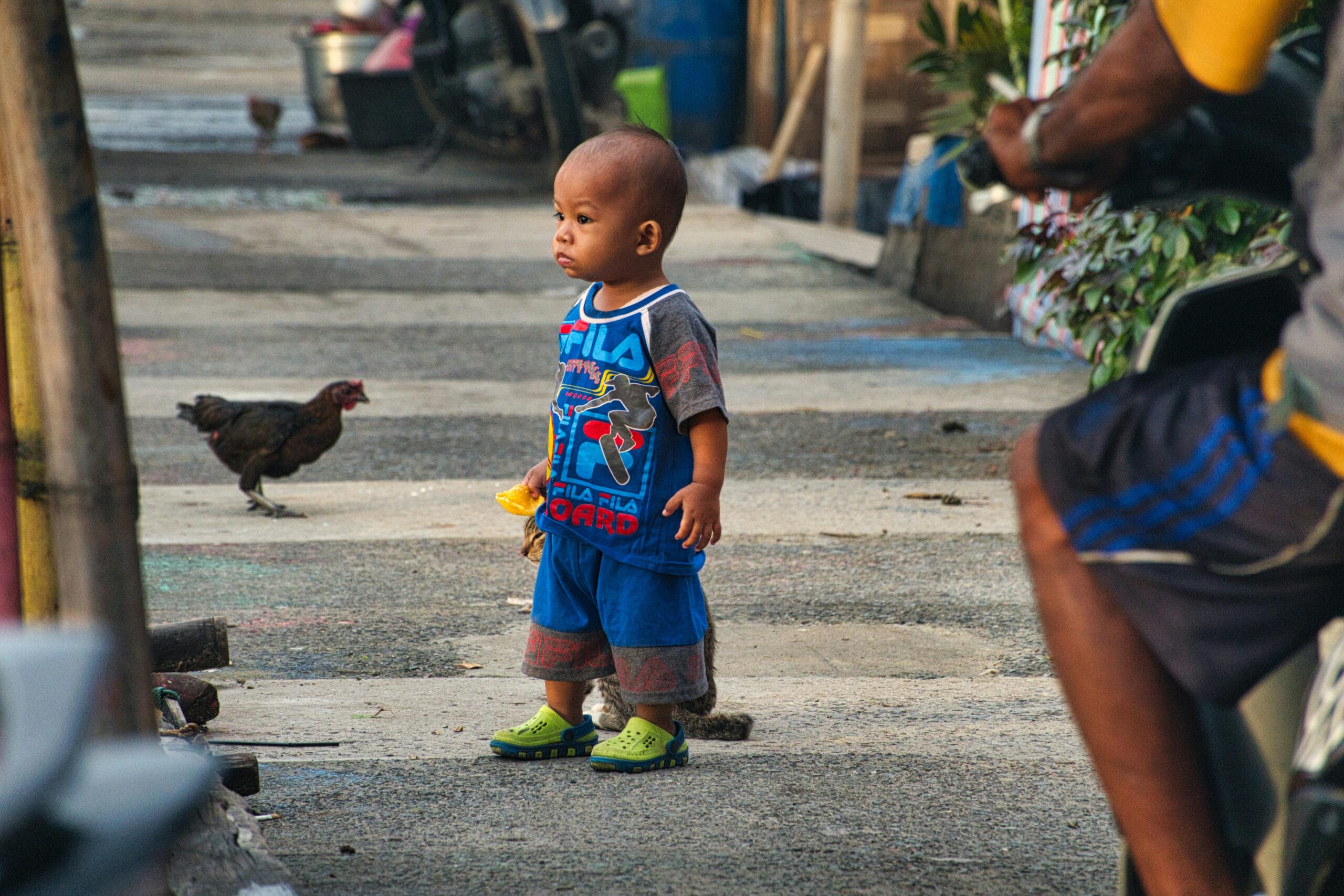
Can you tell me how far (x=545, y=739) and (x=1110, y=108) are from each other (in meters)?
1.89

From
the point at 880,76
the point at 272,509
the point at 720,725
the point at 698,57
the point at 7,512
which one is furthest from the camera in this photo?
the point at 698,57

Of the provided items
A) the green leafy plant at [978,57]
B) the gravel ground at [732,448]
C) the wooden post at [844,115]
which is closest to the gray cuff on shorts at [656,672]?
the gravel ground at [732,448]

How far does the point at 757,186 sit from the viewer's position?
15391 mm

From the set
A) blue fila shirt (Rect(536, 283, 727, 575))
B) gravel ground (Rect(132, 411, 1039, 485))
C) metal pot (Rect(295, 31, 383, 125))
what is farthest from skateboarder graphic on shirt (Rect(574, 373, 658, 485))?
metal pot (Rect(295, 31, 383, 125))

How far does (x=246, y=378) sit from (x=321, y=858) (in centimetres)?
515

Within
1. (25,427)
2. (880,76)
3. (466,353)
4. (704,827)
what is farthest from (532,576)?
(880,76)

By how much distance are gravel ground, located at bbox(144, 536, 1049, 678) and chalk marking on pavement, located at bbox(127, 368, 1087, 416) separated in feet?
6.35

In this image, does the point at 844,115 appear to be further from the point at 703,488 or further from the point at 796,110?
the point at 703,488

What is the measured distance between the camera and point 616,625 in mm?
2967

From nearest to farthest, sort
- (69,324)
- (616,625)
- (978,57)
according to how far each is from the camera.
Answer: (69,324), (616,625), (978,57)

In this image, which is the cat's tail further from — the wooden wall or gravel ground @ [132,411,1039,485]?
the wooden wall

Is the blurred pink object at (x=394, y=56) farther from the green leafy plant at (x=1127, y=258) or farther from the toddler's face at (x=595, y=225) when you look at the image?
the toddler's face at (x=595, y=225)

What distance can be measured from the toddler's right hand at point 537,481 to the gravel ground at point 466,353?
15.1ft

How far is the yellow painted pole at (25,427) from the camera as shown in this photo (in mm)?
2115
